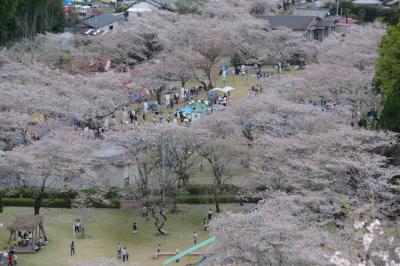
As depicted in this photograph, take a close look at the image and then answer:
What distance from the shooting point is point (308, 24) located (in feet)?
164

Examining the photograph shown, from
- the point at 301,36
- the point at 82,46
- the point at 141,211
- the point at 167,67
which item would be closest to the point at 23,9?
the point at 82,46

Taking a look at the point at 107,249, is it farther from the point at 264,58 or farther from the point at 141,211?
the point at 264,58

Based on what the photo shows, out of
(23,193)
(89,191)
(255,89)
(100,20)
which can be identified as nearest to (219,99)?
(255,89)

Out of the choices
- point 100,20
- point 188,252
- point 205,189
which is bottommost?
point 188,252

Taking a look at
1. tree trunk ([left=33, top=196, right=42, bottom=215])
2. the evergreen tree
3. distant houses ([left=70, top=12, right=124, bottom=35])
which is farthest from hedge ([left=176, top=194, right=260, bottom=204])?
distant houses ([left=70, top=12, right=124, bottom=35])

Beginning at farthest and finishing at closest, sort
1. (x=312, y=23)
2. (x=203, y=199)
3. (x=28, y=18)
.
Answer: (x=312, y=23) < (x=28, y=18) < (x=203, y=199)

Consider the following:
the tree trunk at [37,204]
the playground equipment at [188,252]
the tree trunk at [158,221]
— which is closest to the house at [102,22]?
the tree trunk at [37,204]

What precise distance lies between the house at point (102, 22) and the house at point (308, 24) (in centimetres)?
1142

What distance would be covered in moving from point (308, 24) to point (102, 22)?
15177 millimetres

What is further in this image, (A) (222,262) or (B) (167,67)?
(B) (167,67)

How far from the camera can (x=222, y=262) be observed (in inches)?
665

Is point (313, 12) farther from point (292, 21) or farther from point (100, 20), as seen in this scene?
point (100, 20)

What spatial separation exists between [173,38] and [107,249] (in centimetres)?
2522

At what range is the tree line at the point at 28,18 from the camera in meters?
43.6
